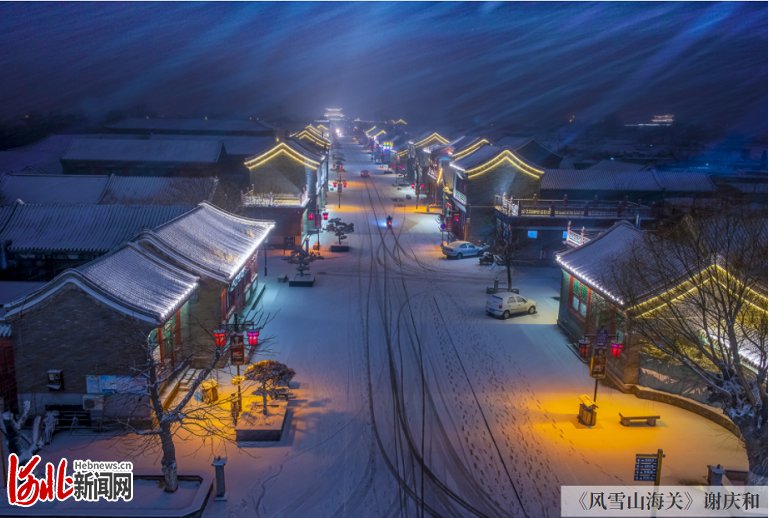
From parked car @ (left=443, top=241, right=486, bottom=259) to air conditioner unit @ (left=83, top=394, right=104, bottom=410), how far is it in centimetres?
2540

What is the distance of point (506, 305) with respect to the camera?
26.4m

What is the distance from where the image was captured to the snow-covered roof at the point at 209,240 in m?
20.7

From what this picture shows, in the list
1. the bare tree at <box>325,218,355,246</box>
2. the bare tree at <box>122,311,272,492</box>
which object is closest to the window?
the bare tree at <box>122,311,272,492</box>

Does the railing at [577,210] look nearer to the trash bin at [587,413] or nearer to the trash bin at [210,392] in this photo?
the trash bin at [587,413]

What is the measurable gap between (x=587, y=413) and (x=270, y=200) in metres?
28.3

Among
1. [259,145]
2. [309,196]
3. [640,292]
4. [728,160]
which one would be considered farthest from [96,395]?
[728,160]

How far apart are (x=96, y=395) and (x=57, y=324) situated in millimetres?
2158

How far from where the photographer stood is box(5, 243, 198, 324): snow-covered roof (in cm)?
1548

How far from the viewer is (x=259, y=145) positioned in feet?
201

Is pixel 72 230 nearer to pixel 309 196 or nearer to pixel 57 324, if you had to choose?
pixel 57 324

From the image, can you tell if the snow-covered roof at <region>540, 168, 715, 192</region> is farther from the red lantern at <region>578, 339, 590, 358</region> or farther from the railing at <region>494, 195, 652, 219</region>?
the red lantern at <region>578, 339, 590, 358</region>

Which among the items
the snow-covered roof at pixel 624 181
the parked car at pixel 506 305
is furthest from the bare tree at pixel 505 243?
the snow-covered roof at pixel 624 181

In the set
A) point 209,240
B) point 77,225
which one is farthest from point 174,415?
point 77,225

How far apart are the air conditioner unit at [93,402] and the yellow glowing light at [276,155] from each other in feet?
94.5
